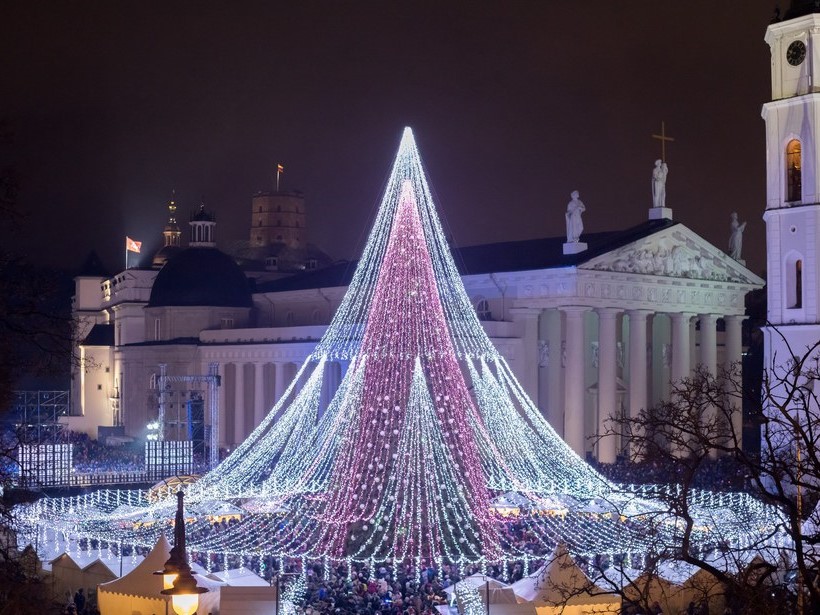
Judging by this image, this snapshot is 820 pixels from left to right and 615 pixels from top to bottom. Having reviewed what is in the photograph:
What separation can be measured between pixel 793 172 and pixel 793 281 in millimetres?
4025

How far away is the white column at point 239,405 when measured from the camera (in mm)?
78625

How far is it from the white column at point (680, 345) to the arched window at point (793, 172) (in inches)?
555

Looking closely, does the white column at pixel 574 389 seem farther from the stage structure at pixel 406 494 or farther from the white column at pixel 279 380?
the stage structure at pixel 406 494

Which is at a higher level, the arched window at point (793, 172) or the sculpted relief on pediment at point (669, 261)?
the arched window at point (793, 172)

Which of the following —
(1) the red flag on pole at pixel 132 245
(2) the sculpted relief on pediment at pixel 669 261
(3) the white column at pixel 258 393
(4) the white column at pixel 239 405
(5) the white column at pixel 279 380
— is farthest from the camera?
(1) the red flag on pole at pixel 132 245

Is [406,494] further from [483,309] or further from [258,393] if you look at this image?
[258,393]

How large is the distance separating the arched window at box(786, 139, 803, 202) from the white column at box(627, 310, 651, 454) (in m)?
12.8

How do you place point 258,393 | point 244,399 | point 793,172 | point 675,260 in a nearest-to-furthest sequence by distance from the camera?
point 793,172
point 675,260
point 258,393
point 244,399

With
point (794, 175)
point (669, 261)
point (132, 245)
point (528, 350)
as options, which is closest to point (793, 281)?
point (794, 175)

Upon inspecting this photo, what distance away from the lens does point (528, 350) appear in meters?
67.6

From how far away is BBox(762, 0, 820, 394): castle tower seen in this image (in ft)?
180

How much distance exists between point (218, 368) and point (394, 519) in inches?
1813

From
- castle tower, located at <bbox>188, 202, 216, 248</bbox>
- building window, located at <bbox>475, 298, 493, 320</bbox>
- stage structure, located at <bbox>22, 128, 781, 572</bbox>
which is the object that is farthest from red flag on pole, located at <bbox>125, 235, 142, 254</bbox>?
stage structure, located at <bbox>22, 128, 781, 572</bbox>

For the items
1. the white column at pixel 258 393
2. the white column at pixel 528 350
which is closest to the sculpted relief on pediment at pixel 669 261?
the white column at pixel 528 350
